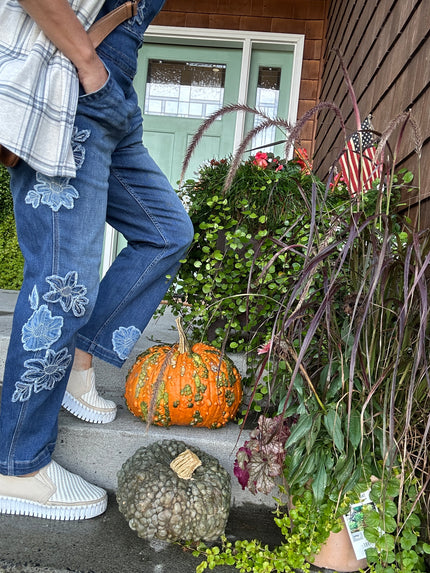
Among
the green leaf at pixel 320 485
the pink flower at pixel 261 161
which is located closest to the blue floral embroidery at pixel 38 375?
the green leaf at pixel 320 485

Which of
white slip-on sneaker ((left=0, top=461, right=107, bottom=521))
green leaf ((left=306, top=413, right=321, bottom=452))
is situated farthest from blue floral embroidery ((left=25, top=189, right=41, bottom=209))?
green leaf ((left=306, top=413, right=321, bottom=452))

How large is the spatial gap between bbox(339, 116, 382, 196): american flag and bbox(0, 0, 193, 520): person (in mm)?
580

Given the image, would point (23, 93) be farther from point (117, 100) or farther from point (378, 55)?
point (378, 55)

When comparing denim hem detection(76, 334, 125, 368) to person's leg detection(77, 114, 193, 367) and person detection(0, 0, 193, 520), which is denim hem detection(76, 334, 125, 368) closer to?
person's leg detection(77, 114, 193, 367)

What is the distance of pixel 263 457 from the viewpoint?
1.16m

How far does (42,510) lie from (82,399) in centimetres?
33

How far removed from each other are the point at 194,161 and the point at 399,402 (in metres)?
3.54

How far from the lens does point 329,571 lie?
3.80ft

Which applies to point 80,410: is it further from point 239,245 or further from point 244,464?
point 239,245

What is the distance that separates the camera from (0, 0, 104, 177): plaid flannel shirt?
1061 millimetres

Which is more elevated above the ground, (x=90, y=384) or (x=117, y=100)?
(x=117, y=100)

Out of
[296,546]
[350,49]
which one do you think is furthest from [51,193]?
[350,49]

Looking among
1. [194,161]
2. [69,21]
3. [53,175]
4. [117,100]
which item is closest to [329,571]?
[53,175]

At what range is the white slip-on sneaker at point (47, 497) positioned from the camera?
1.26 m
